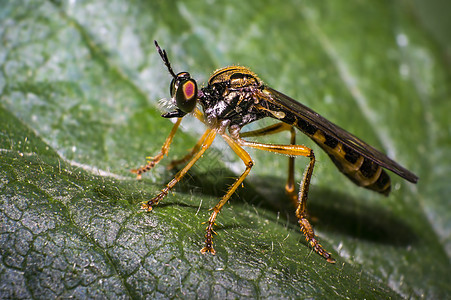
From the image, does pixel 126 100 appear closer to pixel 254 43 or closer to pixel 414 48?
pixel 254 43

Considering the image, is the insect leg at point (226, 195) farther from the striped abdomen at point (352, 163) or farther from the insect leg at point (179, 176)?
the striped abdomen at point (352, 163)

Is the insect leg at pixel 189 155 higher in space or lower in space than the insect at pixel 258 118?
lower

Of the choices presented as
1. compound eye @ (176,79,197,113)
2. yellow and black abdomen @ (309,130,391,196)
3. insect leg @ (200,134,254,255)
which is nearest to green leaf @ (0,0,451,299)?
insect leg @ (200,134,254,255)

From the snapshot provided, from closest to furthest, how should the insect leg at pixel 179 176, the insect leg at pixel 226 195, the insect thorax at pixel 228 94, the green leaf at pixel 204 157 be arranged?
1. the green leaf at pixel 204 157
2. the insect leg at pixel 226 195
3. the insect leg at pixel 179 176
4. the insect thorax at pixel 228 94

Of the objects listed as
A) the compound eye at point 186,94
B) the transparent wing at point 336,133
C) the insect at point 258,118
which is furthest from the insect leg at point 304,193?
the compound eye at point 186,94

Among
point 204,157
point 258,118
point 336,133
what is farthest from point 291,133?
point 204,157

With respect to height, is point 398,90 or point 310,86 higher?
point 398,90

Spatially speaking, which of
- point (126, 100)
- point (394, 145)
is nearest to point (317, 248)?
point (394, 145)
